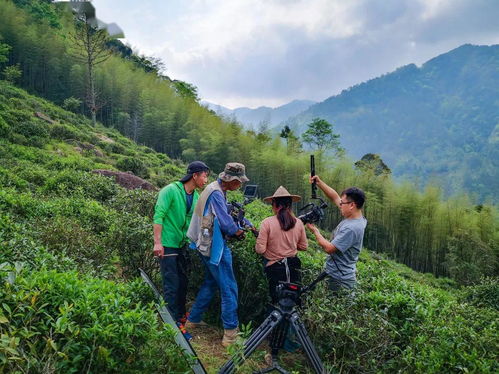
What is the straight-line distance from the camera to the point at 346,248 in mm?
2867

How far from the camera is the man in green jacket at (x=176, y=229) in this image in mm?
3189

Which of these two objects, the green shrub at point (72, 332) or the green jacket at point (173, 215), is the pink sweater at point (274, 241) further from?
the green shrub at point (72, 332)

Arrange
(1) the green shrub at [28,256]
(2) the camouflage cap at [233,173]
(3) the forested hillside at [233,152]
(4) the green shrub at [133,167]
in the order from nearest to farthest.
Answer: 1. (1) the green shrub at [28,256]
2. (2) the camouflage cap at [233,173]
3. (4) the green shrub at [133,167]
4. (3) the forested hillside at [233,152]

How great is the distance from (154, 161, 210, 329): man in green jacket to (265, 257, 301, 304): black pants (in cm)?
83

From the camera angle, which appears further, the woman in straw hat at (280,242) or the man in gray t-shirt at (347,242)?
the woman in straw hat at (280,242)

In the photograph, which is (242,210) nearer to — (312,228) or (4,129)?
(312,228)

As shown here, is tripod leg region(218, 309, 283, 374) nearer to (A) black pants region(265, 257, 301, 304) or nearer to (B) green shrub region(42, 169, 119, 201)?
Answer: (A) black pants region(265, 257, 301, 304)

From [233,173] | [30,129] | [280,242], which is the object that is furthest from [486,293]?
[30,129]

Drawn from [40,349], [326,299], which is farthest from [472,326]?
[40,349]

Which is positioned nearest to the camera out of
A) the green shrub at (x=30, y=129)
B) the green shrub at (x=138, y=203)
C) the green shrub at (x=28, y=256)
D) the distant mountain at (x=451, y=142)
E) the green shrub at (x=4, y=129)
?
the green shrub at (x=28, y=256)

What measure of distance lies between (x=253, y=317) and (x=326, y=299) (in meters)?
1.18

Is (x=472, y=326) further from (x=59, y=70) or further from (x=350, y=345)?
(x=59, y=70)

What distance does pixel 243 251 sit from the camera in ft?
11.4

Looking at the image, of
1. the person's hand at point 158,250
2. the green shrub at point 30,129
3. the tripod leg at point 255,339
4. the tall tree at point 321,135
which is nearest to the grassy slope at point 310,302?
the tripod leg at point 255,339
